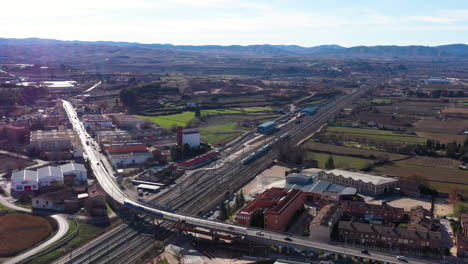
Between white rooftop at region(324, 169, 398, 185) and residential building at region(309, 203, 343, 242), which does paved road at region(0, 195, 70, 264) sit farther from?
white rooftop at region(324, 169, 398, 185)

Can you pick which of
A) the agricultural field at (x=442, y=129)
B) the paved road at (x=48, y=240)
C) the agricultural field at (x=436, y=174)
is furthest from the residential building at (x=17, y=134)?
the agricultural field at (x=442, y=129)

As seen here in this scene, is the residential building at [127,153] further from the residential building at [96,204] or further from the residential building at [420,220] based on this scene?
the residential building at [420,220]

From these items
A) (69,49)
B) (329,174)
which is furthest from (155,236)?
(69,49)

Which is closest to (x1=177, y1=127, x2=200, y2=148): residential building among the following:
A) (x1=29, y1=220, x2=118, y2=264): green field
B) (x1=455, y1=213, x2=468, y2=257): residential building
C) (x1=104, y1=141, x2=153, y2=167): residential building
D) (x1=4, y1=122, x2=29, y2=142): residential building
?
(x1=104, y1=141, x2=153, y2=167): residential building

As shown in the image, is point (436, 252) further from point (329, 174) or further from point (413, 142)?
point (413, 142)

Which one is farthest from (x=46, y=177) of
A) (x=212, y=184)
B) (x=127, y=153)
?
(x=212, y=184)

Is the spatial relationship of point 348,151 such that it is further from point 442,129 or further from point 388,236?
point 388,236
